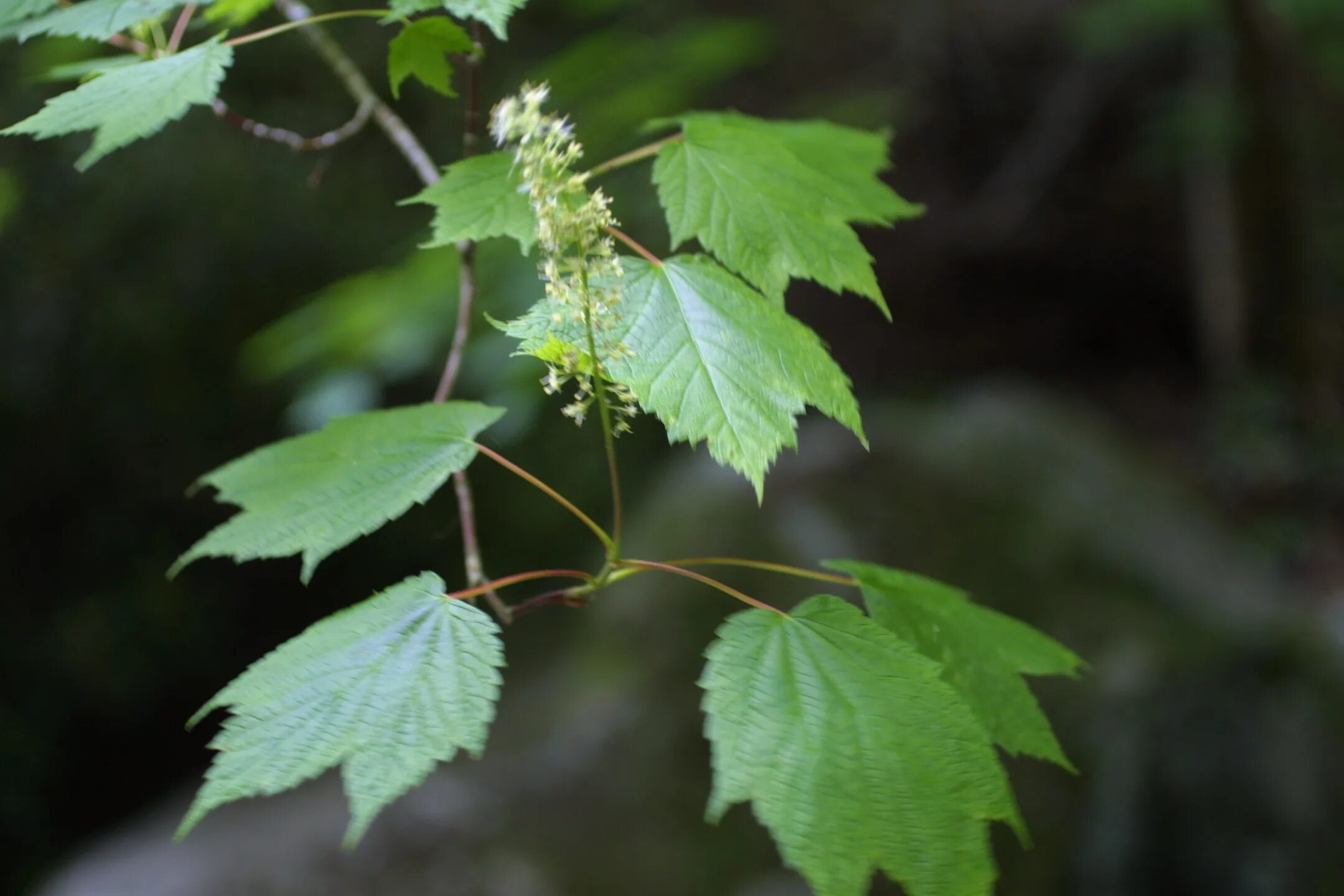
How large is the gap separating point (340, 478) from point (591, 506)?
3.74 m

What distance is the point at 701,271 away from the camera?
2.78 ft

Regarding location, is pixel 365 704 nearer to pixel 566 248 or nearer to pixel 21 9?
pixel 566 248

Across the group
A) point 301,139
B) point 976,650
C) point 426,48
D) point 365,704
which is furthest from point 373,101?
point 976,650

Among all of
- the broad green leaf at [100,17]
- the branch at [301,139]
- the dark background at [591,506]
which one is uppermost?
the broad green leaf at [100,17]

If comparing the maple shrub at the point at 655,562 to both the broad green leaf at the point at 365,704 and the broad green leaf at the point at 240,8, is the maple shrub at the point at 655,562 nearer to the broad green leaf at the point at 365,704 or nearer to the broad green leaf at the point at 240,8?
the broad green leaf at the point at 365,704

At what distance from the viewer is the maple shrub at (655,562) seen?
0.70 metres

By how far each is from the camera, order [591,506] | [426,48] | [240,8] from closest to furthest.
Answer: [426,48] → [240,8] → [591,506]

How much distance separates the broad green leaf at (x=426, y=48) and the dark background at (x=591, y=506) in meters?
0.98

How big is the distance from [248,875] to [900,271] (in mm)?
4739

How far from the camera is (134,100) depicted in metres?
0.88

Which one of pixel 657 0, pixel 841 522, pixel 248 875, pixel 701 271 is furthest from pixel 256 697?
pixel 657 0

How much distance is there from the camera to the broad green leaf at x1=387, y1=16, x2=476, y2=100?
3.07ft

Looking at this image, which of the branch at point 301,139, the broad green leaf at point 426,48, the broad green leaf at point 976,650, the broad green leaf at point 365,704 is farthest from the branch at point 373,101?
the broad green leaf at point 976,650

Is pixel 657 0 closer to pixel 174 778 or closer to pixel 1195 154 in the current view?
pixel 1195 154
